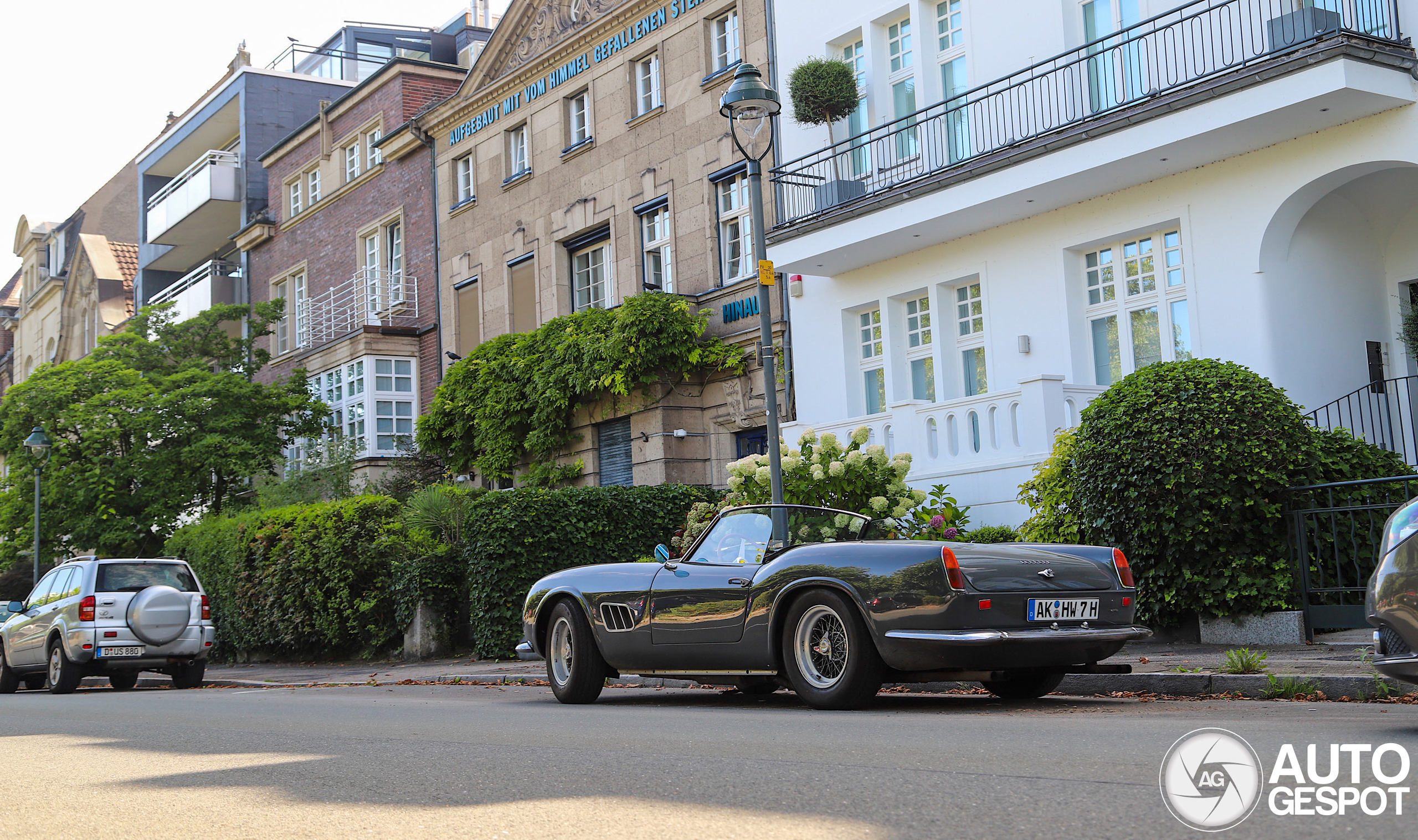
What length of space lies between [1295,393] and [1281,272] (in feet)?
4.26

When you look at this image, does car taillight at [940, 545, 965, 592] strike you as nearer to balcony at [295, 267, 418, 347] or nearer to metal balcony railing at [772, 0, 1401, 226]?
metal balcony railing at [772, 0, 1401, 226]

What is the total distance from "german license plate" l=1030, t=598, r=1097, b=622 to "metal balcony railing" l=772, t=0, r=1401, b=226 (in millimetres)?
7555

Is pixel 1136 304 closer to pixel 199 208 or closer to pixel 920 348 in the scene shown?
pixel 920 348

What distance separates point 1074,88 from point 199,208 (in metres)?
30.0

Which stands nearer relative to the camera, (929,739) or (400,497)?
(929,739)

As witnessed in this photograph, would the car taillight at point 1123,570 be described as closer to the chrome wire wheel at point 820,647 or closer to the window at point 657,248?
the chrome wire wheel at point 820,647

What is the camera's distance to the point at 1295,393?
1427 cm

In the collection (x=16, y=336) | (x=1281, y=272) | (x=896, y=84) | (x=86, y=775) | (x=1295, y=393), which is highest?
(x=16, y=336)

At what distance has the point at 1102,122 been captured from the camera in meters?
14.6

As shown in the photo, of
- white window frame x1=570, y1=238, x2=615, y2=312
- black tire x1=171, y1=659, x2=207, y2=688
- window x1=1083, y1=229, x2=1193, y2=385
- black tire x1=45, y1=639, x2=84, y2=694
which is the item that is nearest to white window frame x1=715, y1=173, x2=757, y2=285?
white window frame x1=570, y1=238, x2=615, y2=312

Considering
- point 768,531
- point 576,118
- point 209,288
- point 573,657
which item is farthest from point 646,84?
point 209,288

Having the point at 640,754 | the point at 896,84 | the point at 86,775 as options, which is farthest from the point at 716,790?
the point at 896,84

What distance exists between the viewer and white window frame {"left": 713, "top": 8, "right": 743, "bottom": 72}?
2139cm

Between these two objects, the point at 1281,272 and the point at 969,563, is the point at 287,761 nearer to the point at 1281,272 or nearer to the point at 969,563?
the point at 969,563
